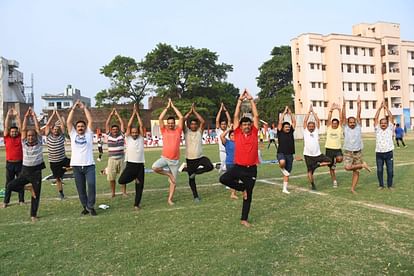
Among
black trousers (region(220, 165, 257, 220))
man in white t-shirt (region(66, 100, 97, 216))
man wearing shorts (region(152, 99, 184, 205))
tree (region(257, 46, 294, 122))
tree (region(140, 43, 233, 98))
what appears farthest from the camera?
tree (region(257, 46, 294, 122))

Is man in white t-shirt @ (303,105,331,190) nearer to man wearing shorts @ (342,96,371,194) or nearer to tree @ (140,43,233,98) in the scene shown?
man wearing shorts @ (342,96,371,194)

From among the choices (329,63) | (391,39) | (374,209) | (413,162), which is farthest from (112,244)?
(391,39)

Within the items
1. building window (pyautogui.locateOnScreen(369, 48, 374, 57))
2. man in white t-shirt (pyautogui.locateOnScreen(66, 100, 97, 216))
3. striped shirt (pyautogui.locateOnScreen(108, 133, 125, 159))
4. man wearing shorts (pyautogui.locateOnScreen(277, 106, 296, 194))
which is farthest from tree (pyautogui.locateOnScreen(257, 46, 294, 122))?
man in white t-shirt (pyautogui.locateOnScreen(66, 100, 97, 216))

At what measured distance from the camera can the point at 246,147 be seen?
6539 mm

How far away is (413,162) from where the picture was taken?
1546 cm

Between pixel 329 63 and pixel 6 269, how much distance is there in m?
58.3

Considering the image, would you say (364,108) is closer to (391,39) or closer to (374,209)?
(391,39)

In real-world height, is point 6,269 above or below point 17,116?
below

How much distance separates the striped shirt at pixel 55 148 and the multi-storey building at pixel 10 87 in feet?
155

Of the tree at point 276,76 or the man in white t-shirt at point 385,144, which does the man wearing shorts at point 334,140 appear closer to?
the man in white t-shirt at point 385,144

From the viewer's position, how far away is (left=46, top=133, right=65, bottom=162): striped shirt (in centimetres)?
955

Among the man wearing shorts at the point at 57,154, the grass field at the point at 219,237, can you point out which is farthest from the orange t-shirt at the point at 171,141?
the man wearing shorts at the point at 57,154

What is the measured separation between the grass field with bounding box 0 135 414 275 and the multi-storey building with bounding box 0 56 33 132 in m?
50.3

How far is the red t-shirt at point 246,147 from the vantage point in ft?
21.5
